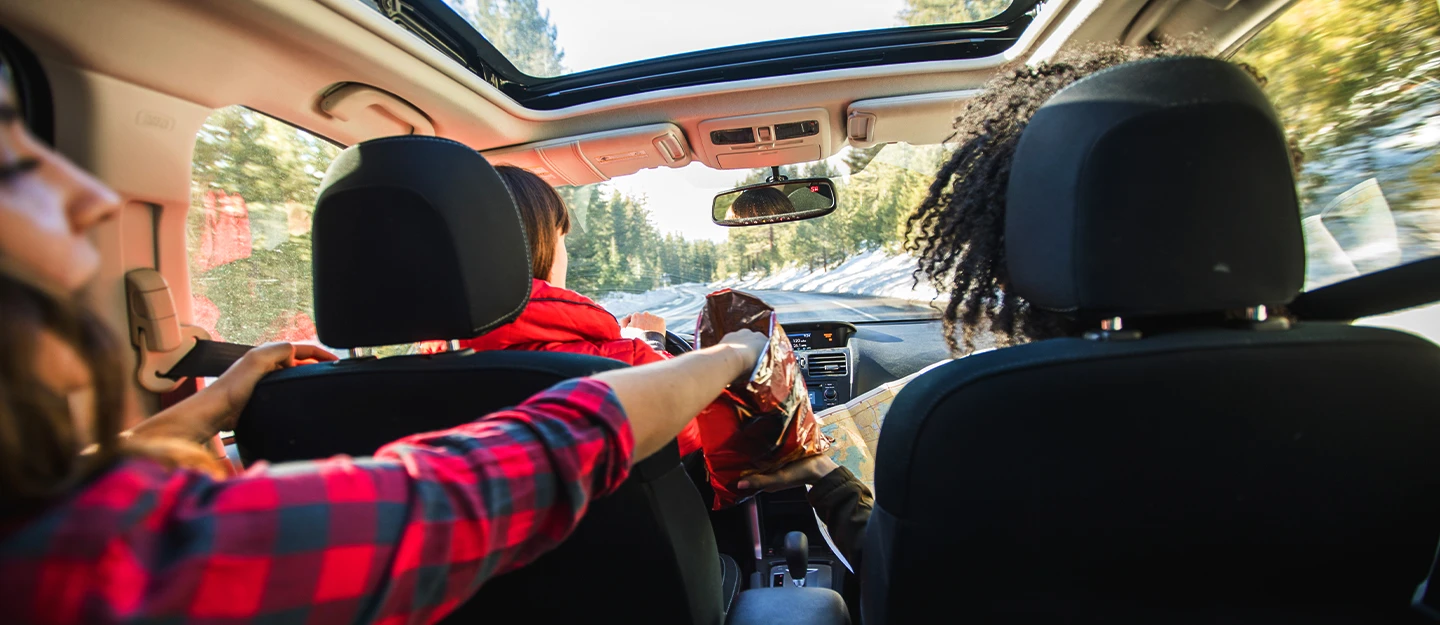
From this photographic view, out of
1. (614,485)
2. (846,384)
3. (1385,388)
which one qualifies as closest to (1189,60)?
(1385,388)

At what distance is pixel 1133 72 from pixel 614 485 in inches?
43.8

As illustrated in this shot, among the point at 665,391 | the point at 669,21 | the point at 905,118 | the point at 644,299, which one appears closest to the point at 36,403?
the point at 665,391

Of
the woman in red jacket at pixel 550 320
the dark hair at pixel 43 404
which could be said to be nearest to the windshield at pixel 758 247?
the woman in red jacket at pixel 550 320

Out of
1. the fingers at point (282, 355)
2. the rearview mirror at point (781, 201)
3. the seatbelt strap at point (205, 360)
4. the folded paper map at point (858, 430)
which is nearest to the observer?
the fingers at point (282, 355)

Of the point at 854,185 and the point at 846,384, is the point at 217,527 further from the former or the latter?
the point at 854,185

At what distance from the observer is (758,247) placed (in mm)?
5555

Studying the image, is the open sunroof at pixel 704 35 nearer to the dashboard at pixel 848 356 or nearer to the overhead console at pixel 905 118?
the overhead console at pixel 905 118

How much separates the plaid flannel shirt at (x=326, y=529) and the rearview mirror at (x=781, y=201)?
2.97 meters

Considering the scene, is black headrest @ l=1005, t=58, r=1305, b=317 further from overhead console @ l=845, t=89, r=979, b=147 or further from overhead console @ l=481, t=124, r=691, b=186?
overhead console @ l=481, t=124, r=691, b=186

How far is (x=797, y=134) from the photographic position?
3324 millimetres

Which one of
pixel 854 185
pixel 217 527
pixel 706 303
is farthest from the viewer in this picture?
pixel 854 185

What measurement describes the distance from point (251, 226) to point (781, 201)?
8.75 feet

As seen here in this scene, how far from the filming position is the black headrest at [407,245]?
132 centimetres

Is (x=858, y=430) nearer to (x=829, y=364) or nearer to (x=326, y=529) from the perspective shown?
(x=829, y=364)
